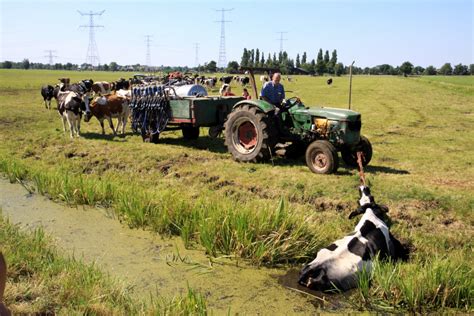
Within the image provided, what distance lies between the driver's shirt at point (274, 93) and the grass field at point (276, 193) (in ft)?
4.08

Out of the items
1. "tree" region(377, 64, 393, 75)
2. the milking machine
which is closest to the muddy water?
the milking machine

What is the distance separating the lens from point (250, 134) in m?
9.18

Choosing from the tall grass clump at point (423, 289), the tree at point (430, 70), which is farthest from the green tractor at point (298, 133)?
the tree at point (430, 70)

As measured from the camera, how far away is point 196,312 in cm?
379

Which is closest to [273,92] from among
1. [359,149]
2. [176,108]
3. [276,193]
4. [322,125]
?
[322,125]

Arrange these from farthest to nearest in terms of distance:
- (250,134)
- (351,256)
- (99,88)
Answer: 1. (99,88)
2. (250,134)
3. (351,256)

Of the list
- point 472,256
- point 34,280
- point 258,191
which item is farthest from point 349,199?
point 34,280

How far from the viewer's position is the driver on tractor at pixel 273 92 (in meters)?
8.67

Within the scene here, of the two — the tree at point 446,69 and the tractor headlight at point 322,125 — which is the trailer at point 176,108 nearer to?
the tractor headlight at point 322,125

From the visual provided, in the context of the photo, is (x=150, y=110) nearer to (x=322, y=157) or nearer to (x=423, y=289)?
(x=322, y=157)

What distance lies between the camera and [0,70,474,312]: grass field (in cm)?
457

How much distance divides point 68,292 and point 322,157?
205 inches

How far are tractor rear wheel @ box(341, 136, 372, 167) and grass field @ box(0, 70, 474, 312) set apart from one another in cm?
26

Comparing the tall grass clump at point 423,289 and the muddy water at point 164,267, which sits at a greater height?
the tall grass clump at point 423,289
